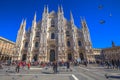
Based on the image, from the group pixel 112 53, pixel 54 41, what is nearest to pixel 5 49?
pixel 54 41

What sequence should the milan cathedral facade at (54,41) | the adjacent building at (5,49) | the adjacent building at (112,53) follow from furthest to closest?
1. the adjacent building at (112,53)
2. the adjacent building at (5,49)
3. the milan cathedral facade at (54,41)

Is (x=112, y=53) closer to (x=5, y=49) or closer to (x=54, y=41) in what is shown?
(x=54, y=41)

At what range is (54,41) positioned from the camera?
102 feet

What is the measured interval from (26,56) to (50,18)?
1602 centimetres

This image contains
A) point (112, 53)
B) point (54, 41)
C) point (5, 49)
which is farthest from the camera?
point (112, 53)

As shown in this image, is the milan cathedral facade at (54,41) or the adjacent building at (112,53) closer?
the milan cathedral facade at (54,41)

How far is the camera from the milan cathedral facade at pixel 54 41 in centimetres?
2870

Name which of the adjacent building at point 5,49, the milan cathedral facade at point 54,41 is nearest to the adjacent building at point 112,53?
the milan cathedral facade at point 54,41

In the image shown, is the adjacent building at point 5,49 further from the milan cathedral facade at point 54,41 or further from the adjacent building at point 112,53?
the adjacent building at point 112,53

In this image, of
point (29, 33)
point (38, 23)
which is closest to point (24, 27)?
point (29, 33)

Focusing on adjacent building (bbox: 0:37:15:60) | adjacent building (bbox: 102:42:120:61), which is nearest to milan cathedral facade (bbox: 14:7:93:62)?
adjacent building (bbox: 0:37:15:60)

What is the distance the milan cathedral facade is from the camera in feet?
94.2

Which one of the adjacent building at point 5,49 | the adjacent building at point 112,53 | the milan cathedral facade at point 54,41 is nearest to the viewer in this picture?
the milan cathedral facade at point 54,41

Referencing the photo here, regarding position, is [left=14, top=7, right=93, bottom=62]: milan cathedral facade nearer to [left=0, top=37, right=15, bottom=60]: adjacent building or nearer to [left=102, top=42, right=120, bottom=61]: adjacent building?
[left=0, top=37, right=15, bottom=60]: adjacent building
